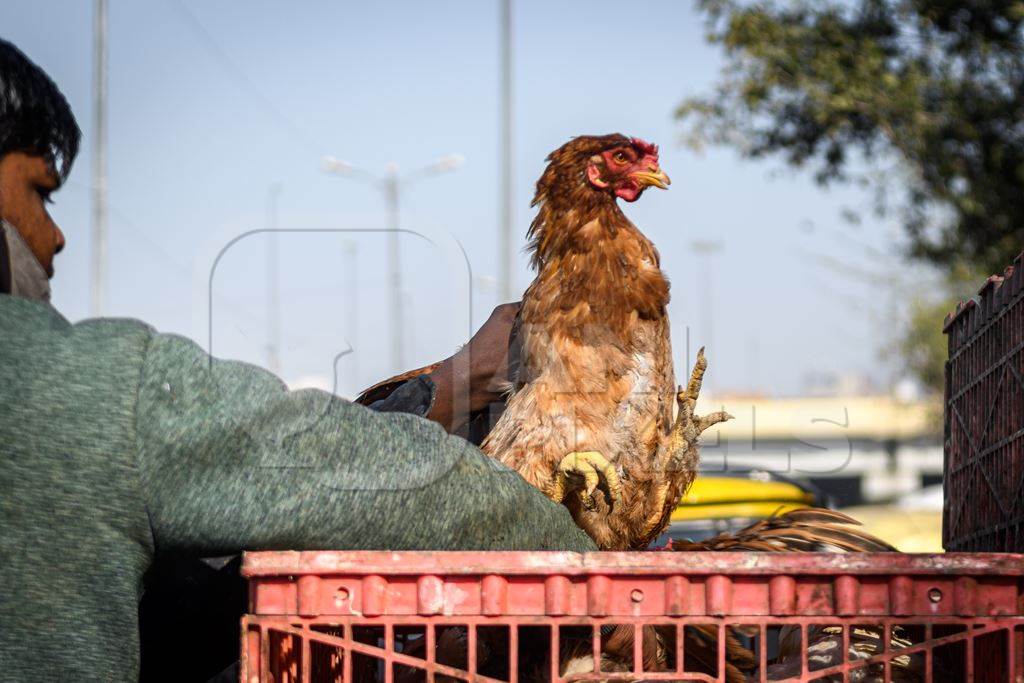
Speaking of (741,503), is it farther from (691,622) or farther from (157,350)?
(157,350)

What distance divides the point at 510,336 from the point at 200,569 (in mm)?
1438

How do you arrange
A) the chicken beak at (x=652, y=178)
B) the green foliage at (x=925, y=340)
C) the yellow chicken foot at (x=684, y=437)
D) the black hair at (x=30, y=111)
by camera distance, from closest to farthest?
1. the black hair at (x=30, y=111)
2. the yellow chicken foot at (x=684, y=437)
3. the chicken beak at (x=652, y=178)
4. the green foliage at (x=925, y=340)

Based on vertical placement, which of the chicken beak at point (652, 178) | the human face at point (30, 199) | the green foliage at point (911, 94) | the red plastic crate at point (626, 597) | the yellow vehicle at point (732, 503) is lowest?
the yellow vehicle at point (732, 503)

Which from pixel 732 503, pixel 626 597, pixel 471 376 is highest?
pixel 471 376

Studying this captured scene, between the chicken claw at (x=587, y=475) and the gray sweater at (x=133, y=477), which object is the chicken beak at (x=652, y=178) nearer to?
the chicken claw at (x=587, y=475)

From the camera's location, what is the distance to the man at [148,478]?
1545mm

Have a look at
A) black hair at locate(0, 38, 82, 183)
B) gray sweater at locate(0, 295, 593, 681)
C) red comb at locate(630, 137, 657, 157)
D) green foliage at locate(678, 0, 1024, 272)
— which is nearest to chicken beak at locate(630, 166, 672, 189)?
red comb at locate(630, 137, 657, 157)

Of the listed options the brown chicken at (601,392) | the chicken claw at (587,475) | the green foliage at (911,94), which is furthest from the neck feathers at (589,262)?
the green foliage at (911,94)

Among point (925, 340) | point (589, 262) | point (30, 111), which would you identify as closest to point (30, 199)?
point (30, 111)

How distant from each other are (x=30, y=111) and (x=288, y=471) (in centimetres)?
90

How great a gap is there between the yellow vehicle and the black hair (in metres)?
3.20

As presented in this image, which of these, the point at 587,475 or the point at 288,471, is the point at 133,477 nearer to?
the point at 288,471

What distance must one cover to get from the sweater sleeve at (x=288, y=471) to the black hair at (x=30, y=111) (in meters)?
0.69

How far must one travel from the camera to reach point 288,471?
1.64 meters
